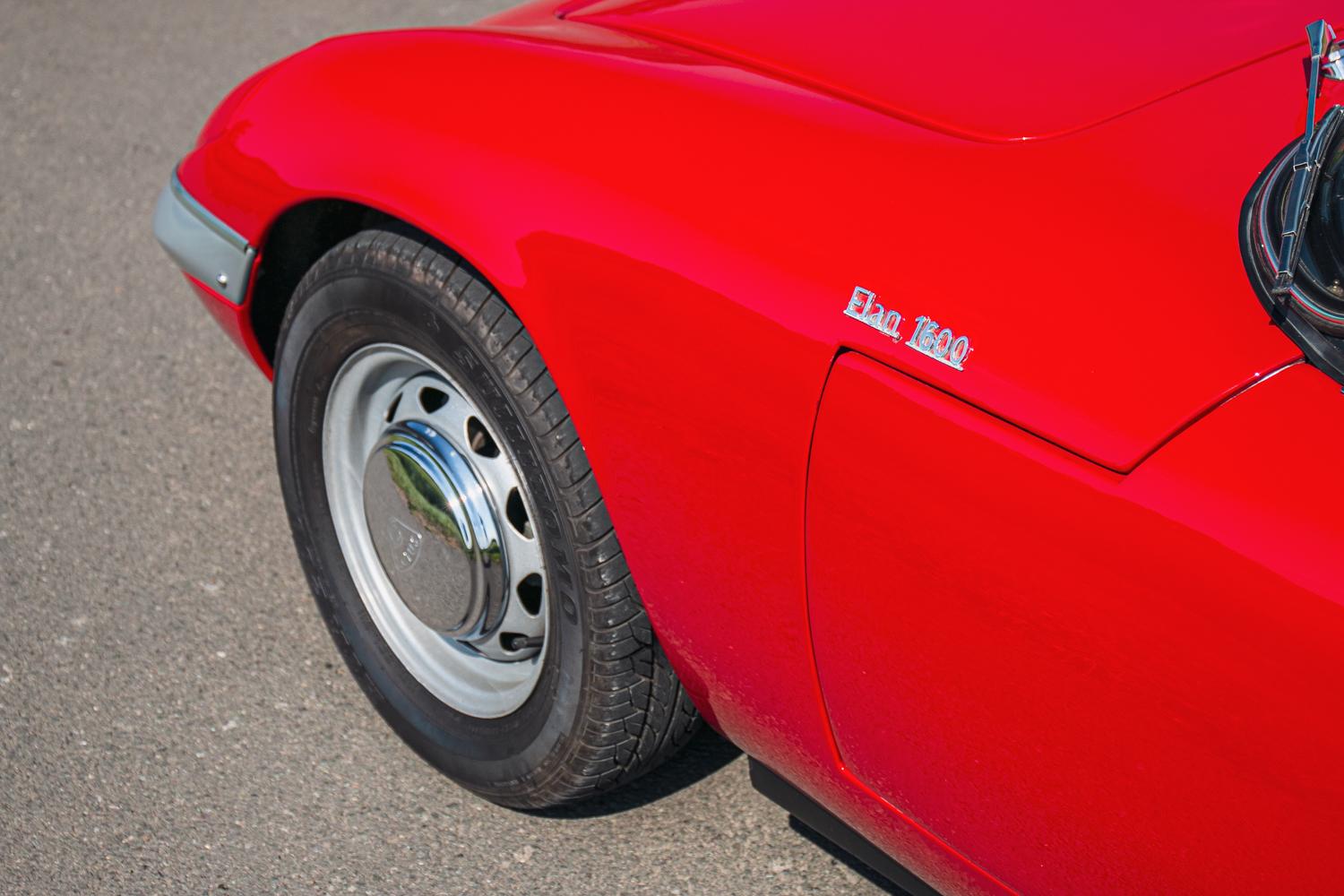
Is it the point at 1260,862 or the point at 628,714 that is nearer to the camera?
the point at 1260,862

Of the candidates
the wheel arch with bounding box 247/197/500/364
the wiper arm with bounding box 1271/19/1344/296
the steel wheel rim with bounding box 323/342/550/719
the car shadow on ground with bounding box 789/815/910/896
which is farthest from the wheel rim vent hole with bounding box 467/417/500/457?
the wiper arm with bounding box 1271/19/1344/296

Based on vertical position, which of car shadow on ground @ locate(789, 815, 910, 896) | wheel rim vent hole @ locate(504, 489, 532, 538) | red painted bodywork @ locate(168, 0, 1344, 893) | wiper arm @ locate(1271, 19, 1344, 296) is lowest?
car shadow on ground @ locate(789, 815, 910, 896)

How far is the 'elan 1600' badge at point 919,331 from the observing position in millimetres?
1425

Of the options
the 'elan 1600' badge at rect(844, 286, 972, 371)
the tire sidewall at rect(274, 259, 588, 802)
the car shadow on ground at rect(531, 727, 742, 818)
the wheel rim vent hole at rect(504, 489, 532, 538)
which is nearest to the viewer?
the 'elan 1600' badge at rect(844, 286, 972, 371)

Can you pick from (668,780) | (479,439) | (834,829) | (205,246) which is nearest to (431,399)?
(479,439)

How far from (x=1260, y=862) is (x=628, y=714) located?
40.2 inches

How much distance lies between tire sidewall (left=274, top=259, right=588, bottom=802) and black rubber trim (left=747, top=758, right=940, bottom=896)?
12.1 inches

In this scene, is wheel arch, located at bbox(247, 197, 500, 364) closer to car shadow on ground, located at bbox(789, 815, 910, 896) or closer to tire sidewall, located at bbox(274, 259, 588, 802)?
tire sidewall, located at bbox(274, 259, 588, 802)

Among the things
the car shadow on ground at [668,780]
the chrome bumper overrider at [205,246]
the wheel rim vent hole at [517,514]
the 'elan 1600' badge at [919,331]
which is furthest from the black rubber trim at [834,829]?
the chrome bumper overrider at [205,246]

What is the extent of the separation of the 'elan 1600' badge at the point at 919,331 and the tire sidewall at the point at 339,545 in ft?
2.07

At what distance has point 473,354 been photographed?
6.64ft

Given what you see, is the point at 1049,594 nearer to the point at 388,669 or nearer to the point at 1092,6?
the point at 1092,6

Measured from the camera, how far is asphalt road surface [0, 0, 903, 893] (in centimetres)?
233

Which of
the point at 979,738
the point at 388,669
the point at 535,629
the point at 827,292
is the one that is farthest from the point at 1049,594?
the point at 388,669
